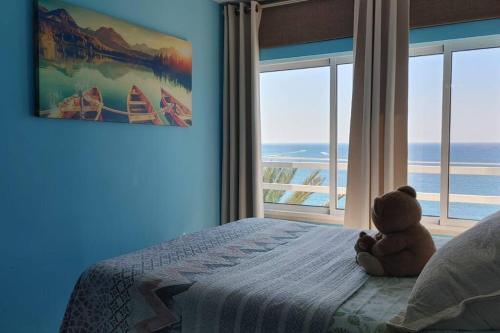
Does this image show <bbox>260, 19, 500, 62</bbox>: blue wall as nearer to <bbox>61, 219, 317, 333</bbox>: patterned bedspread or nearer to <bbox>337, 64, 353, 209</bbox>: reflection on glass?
<bbox>337, 64, 353, 209</bbox>: reflection on glass

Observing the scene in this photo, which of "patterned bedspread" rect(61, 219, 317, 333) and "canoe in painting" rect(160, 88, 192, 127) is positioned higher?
"canoe in painting" rect(160, 88, 192, 127)

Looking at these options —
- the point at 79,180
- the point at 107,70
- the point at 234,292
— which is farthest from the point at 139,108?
the point at 234,292

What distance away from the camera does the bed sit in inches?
51.3

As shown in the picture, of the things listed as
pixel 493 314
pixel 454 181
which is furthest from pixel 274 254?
pixel 454 181

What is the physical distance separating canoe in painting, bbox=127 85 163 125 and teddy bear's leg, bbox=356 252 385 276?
6.01ft

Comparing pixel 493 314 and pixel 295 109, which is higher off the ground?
A: pixel 295 109

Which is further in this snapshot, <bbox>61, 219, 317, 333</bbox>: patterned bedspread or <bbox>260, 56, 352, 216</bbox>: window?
<bbox>260, 56, 352, 216</bbox>: window

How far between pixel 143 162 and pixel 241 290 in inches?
68.6

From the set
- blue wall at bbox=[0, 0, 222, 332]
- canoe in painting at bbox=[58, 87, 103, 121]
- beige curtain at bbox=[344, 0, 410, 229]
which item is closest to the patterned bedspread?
blue wall at bbox=[0, 0, 222, 332]

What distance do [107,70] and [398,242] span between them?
2.02 metres

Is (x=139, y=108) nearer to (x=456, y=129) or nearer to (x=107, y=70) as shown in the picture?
(x=107, y=70)

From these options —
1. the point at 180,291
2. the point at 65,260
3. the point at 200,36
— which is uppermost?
the point at 200,36

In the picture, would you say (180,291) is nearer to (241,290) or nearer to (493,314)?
(241,290)

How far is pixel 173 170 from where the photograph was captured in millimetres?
3227
